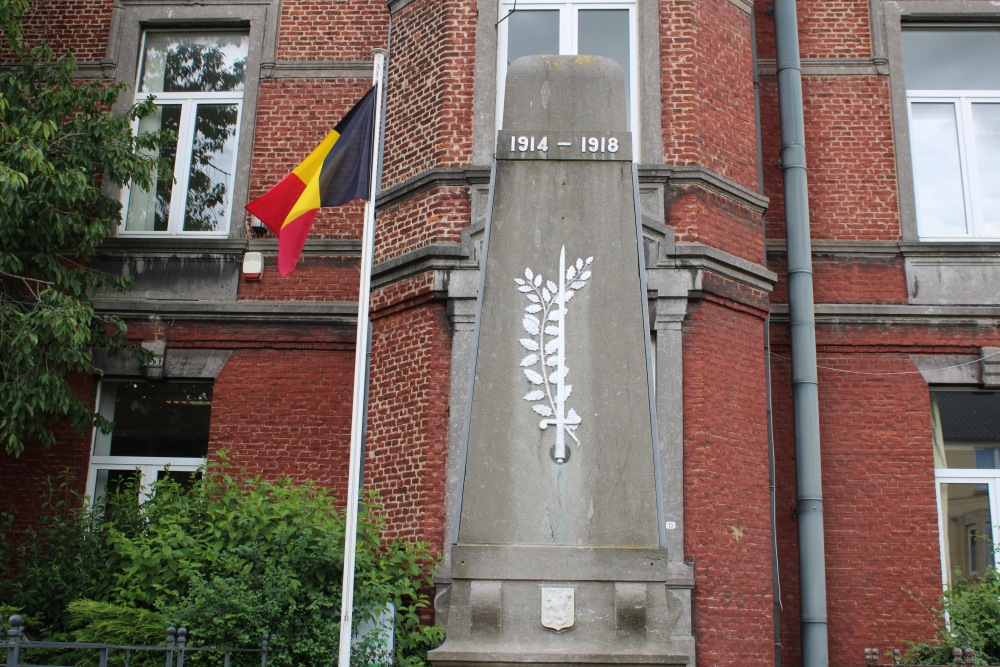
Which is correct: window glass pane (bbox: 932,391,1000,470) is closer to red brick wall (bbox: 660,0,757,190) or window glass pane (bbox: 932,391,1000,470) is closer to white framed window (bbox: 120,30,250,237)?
red brick wall (bbox: 660,0,757,190)

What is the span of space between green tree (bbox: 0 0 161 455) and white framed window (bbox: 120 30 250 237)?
58cm

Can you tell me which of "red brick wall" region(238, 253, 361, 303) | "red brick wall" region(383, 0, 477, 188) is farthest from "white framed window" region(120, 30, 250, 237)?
"red brick wall" region(383, 0, 477, 188)

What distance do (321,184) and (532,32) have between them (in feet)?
11.5

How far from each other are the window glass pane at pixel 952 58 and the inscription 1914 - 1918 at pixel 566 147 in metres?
7.24

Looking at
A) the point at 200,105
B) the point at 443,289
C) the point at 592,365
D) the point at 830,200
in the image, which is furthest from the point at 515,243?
the point at 200,105

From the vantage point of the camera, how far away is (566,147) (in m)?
6.35

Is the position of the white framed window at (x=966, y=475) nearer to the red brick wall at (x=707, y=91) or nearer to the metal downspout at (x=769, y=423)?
the metal downspout at (x=769, y=423)

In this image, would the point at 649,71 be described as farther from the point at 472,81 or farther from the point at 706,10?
the point at 472,81

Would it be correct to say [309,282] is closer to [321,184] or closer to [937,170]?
[321,184]

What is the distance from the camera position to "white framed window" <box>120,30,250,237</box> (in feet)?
39.8

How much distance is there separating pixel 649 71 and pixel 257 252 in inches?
175

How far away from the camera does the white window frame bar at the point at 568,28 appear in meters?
10.7

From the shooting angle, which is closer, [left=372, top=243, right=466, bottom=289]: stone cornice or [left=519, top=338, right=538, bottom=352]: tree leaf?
[left=519, top=338, right=538, bottom=352]: tree leaf

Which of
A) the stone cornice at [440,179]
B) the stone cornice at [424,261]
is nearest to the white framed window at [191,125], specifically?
the stone cornice at [440,179]
